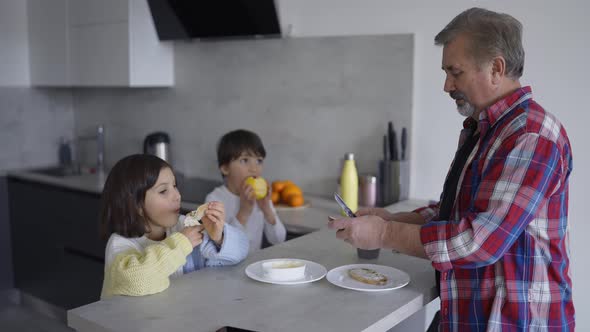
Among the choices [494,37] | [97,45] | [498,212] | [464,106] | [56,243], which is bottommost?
[56,243]

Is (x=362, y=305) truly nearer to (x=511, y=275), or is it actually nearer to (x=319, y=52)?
(x=511, y=275)

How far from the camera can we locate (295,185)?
267 cm

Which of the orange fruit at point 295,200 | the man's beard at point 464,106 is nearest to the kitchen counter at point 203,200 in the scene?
the orange fruit at point 295,200

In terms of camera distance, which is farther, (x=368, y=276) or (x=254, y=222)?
(x=254, y=222)

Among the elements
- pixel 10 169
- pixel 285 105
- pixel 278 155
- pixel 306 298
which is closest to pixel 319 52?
pixel 285 105

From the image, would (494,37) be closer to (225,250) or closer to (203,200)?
(225,250)

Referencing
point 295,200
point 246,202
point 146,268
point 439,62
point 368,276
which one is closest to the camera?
point 146,268

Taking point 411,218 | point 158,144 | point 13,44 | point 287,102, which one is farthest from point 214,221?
point 13,44

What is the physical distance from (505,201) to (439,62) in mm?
1208

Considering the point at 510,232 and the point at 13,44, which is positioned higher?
the point at 13,44

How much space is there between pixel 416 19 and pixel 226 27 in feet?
2.91

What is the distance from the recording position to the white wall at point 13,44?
131 inches

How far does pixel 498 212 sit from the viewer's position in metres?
1.17

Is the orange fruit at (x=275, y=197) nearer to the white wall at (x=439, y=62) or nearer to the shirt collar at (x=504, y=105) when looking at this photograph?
the white wall at (x=439, y=62)
